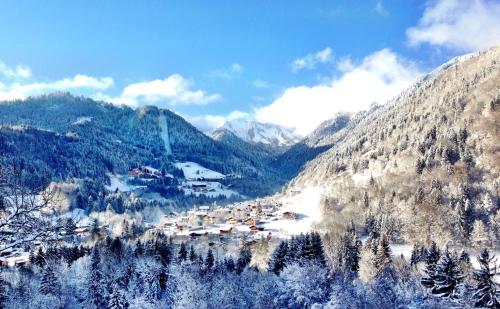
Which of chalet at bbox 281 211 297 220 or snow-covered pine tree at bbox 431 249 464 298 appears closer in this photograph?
snow-covered pine tree at bbox 431 249 464 298

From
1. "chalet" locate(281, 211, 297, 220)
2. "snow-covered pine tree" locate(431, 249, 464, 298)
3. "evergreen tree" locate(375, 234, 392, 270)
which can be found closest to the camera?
"snow-covered pine tree" locate(431, 249, 464, 298)

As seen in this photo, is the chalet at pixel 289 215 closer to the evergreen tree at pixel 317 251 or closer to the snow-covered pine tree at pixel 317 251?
the evergreen tree at pixel 317 251

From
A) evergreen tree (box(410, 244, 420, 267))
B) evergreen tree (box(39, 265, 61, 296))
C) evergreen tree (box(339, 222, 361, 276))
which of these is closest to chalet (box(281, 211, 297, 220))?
evergreen tree (box(339, 222, 361, 276))

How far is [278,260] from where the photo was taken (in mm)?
109312

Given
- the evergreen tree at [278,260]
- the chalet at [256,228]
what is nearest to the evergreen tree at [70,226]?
the evergreen tree at [278,260]

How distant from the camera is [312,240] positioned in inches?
4567

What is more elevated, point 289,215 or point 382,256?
point 289,215

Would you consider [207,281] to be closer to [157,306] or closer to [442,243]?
[157,306]

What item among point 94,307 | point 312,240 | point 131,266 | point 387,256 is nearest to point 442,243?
point 387,256

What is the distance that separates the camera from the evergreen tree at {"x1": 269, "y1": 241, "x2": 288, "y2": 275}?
4242 inches

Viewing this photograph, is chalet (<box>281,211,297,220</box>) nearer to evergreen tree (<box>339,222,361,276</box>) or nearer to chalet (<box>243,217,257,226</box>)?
chalet (<box>243,217,257,226</box>)

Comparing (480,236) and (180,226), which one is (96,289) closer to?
(180,226)

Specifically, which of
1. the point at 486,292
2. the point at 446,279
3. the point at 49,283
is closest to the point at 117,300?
the point at 49,283

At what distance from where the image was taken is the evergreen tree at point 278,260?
354 feet
